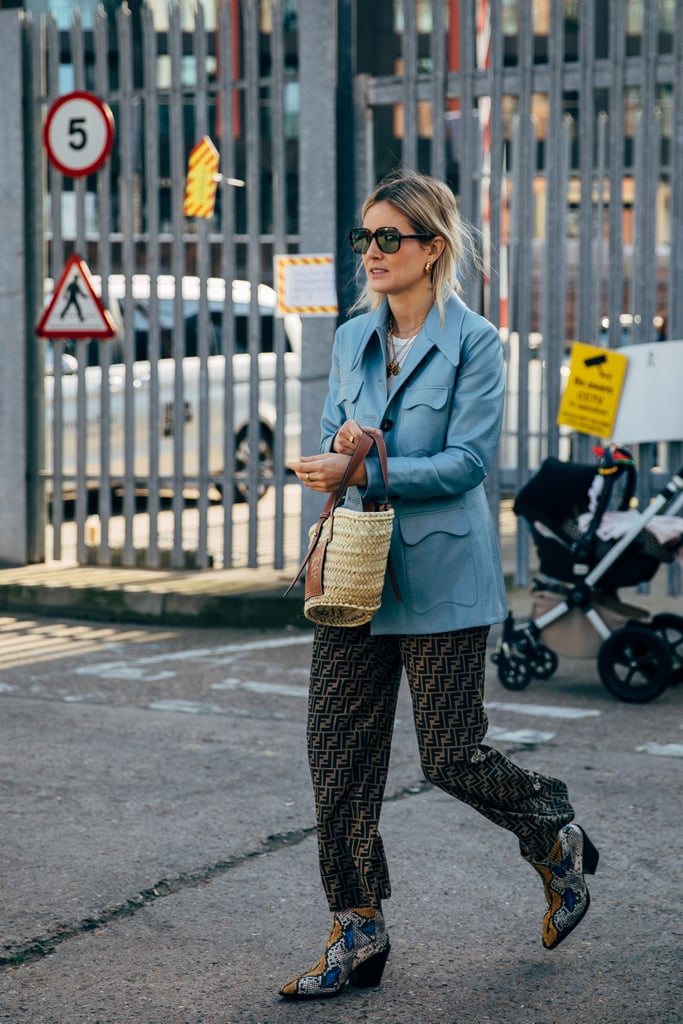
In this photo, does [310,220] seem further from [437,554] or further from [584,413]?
[437,554]

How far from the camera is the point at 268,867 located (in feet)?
14.3

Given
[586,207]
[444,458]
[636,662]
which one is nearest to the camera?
[444,458]

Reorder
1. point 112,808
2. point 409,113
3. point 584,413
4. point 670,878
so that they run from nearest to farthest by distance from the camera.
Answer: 1. point 670,878
2. point 112,808
3. point 584,413
4. point 409,113

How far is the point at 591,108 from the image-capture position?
7.76 metres

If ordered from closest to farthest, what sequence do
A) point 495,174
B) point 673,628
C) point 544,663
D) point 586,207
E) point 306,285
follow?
point 673,628 < point 544,663 < point 586,207 < point 495,174 < point 306,285

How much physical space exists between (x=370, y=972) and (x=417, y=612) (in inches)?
33.7

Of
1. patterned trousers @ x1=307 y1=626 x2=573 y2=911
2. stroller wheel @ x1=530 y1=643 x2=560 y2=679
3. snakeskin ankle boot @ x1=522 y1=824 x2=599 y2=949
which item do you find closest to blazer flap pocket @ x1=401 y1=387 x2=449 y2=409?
patterned trousers @ x1=307 y1=626 x2=573 y2=911

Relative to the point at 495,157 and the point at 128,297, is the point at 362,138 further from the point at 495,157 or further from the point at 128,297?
the point at 128,297

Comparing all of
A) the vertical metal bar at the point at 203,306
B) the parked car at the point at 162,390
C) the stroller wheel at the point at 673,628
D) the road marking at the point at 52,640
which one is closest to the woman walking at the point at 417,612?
the stroller wheel at the point at 673,628

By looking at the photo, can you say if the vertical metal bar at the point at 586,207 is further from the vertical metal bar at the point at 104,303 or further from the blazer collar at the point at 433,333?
the blazer collar at the point at 433,333

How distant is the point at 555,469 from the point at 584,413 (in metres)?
0.90

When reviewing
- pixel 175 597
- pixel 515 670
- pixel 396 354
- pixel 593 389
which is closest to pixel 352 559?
pixel 396 354

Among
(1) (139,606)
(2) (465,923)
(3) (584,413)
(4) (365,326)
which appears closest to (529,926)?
(2) (465,923)

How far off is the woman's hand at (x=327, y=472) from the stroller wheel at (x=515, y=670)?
12.1 feet
